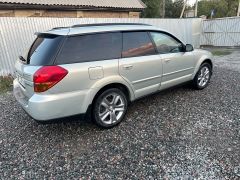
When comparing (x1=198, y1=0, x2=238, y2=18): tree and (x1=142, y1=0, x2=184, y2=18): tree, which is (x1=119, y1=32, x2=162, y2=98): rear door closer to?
(x1=142, y1=0, x2=184, y2=18): tree

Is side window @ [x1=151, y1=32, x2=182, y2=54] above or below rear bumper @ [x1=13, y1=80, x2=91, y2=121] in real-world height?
above

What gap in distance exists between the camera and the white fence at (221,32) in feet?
46.5

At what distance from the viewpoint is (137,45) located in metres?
3.84

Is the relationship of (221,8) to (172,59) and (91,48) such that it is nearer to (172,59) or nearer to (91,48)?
(172,59)

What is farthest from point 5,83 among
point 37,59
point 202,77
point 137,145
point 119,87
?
point 202,77

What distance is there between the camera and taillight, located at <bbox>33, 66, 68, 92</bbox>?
113 inches

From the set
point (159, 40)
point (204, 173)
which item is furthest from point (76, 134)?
point (159, 40)

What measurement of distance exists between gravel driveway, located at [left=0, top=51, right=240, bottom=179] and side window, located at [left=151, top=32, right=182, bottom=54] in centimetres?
110

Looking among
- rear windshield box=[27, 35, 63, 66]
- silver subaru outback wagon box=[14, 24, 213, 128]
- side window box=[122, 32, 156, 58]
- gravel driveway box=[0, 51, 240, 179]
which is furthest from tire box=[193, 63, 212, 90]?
rear windshield box=[27, 35, 63, 66]

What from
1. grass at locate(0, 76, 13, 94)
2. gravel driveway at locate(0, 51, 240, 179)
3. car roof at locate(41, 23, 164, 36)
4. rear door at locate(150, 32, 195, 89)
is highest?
car roof at locate(41, 23, 164, 36)

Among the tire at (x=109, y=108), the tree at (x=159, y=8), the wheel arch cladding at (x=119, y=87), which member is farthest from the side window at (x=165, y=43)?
the tree at (x=159, y=8)

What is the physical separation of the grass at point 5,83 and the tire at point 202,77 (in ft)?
16.4

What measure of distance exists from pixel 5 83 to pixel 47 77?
4290mm

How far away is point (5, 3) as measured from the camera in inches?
422
